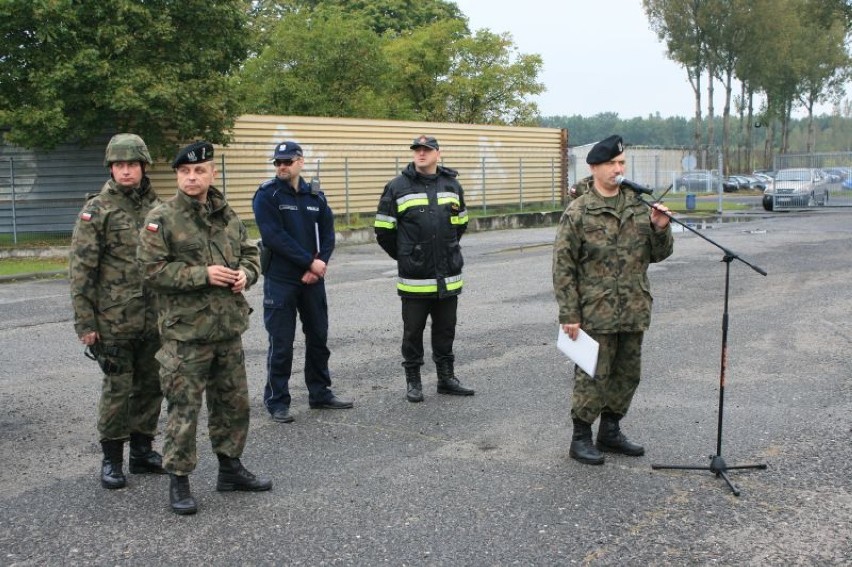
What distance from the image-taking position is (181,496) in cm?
484

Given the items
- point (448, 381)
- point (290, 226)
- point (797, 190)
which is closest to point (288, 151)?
point (290, 226)

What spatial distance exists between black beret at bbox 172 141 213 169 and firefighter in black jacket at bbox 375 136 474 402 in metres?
2.34

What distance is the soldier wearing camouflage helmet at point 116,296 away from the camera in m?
5.23

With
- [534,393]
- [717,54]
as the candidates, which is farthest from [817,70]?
[534,393]

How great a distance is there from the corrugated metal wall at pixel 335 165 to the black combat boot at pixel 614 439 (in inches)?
673

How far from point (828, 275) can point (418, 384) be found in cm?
937

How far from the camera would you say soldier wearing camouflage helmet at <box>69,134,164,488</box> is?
5.23 meters

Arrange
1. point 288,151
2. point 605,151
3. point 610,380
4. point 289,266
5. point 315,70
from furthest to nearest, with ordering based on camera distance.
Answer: point 315,70
point 289,266
point 288,151
point 610,380
point 605,151

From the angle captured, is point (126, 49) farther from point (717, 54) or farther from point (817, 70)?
point (817, 70)

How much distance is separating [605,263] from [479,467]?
144cm

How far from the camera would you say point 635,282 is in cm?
553

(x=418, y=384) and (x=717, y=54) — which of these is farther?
(x=717, y=54)

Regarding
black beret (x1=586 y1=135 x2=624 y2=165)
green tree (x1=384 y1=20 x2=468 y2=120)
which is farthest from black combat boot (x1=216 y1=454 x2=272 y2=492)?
green tree (x1=384 y1=20 x2=468 y2=120)

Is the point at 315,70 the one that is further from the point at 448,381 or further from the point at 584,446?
the point at 584,446
